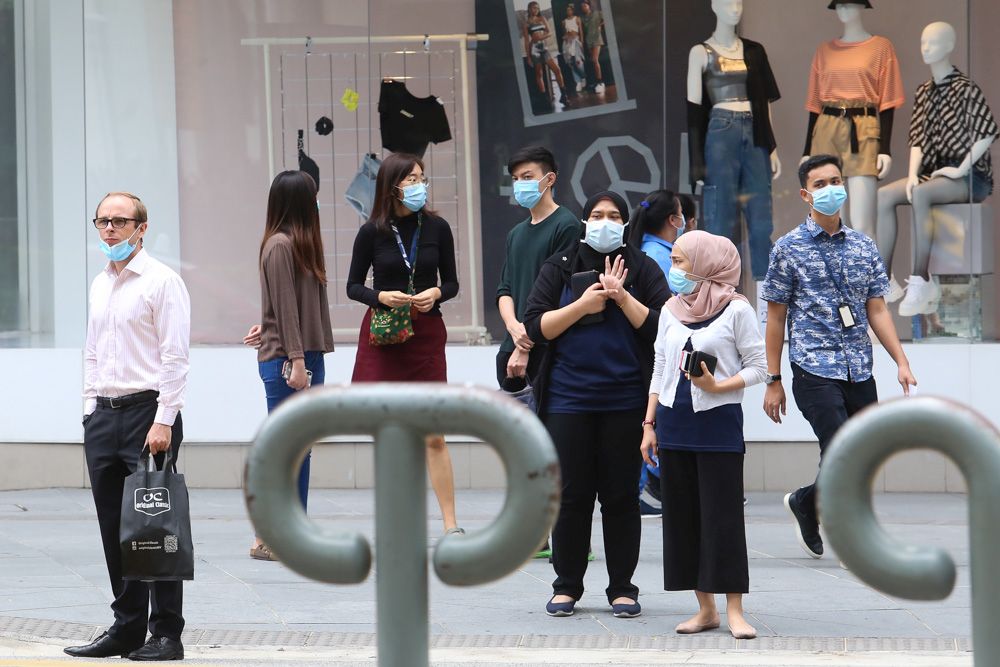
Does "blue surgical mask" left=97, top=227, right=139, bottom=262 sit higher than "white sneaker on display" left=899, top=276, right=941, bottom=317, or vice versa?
"blue surgical mask" left=97, top=227, right=139, bottom=262

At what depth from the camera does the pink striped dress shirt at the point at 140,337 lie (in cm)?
557

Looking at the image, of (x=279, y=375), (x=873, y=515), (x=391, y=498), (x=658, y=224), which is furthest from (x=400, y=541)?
(x=658, y=224)

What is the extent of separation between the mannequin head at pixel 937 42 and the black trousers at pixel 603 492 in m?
4.87

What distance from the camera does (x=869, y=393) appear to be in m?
7.17

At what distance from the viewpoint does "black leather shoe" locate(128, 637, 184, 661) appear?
551 cm

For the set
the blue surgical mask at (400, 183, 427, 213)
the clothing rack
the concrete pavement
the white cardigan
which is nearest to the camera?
the concrete pavement

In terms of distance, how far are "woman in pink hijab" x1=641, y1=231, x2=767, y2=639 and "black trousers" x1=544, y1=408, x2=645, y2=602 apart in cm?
21

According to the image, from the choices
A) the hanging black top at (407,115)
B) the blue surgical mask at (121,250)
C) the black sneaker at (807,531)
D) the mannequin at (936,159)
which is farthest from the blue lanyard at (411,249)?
the mannequin at (936,159)

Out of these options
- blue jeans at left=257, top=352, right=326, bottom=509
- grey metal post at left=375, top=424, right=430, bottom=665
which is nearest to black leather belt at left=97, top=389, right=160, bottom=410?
blue jeans at left=257, top=352, right=326, bottom=509

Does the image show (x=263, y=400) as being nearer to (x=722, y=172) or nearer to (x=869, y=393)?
(x=722, y=172)

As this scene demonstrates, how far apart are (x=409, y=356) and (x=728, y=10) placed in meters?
4.08

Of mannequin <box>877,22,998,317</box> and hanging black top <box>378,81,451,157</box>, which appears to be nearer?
mannequin <box>877,22,998,317</box>

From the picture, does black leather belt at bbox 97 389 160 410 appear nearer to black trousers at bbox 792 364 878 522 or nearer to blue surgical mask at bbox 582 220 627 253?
blue surgical mask at bbox 582 220 627 253

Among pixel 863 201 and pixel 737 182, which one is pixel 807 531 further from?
pixel 737 182
